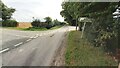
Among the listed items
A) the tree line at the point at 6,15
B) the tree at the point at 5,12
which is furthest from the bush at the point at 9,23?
the tree at the point at 5,12

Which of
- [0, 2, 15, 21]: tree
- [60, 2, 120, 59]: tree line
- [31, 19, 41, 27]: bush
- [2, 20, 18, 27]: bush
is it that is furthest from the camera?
[0, 2, 15, 21]: tree

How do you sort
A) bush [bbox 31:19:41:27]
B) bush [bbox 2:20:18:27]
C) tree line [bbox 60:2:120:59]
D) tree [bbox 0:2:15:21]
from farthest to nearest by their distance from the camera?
tree [bbox 0:2:15:21]
bush [bbox 2:20:18:27]
bush [bbox 31:19:41:27]
tree line [bbox 60:2:120:59]

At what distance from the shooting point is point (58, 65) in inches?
452

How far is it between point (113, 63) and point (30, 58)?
15.1ft

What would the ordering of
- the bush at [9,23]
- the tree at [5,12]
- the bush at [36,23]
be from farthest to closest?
1. the tree at [5,12]
2. the bush at [9,23]
3. the bush at [36,23]

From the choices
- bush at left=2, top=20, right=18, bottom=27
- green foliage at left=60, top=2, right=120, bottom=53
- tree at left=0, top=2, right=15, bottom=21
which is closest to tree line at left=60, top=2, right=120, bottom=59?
green foliage at left=60, top=2, right=120, bottom=53

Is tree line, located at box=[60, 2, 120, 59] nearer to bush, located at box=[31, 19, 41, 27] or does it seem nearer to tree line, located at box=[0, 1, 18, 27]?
bush, located at box=[31, 19, 41, 27]

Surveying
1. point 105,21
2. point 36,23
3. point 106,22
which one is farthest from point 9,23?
point 106,22

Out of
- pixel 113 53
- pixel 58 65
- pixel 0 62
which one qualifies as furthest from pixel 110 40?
pixel 0 62

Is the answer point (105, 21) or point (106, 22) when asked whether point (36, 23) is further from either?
point (106, 22)

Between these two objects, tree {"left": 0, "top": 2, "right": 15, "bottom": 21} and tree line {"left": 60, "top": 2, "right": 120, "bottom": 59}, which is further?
tree {"left": 0, "top": 2, "right": 15, "bottom": 21}

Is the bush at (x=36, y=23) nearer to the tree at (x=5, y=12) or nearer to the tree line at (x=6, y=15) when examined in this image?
the tree line at (x=6, y=15)

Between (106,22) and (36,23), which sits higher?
(106,22)

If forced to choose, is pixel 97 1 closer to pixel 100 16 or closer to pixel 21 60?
pixel 100 16
